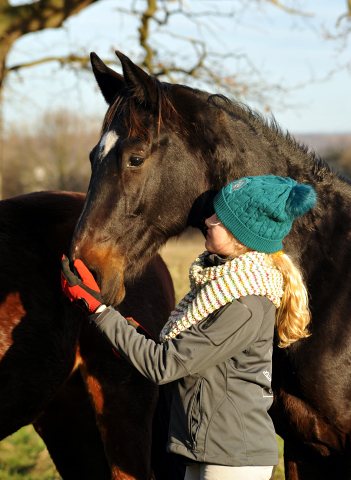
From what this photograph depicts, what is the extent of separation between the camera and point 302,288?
1.99 meters

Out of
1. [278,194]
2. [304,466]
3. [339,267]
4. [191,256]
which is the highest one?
[278,194]

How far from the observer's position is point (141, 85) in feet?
6.77

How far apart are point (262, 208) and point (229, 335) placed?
52 centimetres

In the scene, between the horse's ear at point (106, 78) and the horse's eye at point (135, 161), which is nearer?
the horse's eye at point (135, 161)

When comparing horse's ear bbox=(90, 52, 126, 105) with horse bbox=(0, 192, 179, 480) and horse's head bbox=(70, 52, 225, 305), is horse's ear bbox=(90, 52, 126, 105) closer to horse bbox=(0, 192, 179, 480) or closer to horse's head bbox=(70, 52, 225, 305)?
horse's head bbox=(70, 52, 225, 305)

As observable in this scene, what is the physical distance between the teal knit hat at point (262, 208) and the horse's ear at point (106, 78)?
2.66ft

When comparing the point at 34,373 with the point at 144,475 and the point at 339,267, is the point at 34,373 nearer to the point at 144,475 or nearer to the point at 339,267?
the point at 144,475

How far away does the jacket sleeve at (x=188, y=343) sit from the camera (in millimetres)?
1787

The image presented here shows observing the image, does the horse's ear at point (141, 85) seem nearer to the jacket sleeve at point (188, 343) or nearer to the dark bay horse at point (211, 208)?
the dark bay horse at point (211, 208)

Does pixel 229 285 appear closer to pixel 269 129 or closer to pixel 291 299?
pixel 291 299

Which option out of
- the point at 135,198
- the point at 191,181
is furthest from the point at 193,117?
the point at 135,198

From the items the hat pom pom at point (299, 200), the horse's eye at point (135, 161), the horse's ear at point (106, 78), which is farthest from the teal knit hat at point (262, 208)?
the horse's ear at point (106, 78)

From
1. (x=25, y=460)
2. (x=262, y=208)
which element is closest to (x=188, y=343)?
(x=262, y=208)

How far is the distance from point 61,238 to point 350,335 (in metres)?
1.65
